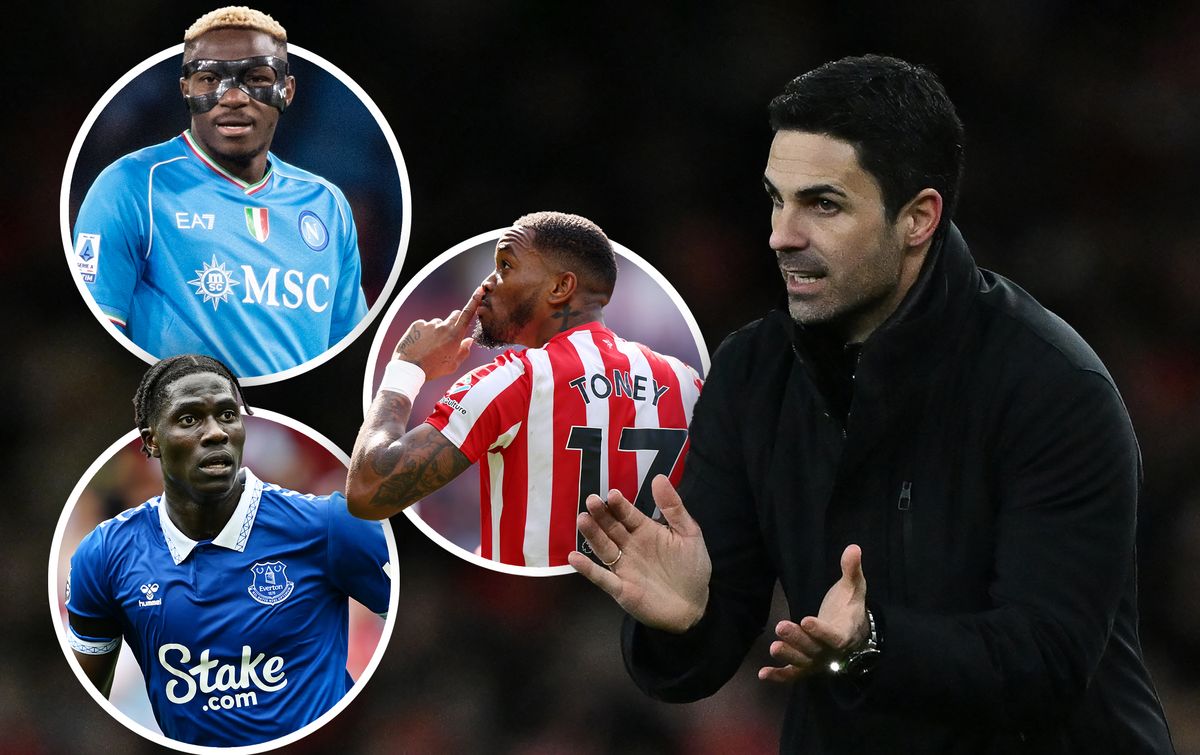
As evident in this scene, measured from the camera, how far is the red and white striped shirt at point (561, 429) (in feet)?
4.43

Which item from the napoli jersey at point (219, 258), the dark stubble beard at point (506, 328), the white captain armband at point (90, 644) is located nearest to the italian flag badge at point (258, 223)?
the napoli jersey at point (219, 258)

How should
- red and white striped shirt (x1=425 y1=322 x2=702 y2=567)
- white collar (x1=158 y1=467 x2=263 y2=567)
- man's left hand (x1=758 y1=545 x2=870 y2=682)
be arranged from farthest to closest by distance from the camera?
white collar (x1=158 y1=467 x2=263 y2=567) → red and white striped shirt (x1=425 y1=322 x2=702 y2=567) → man's left hand (x1=758 y1=545 x2=870 y2=682)

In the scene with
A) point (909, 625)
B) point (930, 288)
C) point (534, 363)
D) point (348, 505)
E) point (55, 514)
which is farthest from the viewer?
point (55, 514)

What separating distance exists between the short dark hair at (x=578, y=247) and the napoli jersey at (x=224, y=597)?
1.26 ft

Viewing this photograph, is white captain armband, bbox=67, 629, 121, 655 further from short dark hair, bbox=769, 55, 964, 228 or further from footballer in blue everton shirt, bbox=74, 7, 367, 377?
short dark hair, bbox=769, 55, 964, 228

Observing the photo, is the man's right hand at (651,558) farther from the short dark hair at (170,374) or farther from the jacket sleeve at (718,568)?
the short dark hair at (170,374)

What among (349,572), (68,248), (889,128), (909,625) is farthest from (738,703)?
(68,248)

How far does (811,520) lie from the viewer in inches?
45.6

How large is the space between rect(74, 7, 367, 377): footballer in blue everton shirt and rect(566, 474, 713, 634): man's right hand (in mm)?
523

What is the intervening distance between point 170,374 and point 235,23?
404mm

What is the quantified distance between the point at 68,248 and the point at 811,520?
0.89m

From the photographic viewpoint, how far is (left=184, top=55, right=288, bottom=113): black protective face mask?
Result: 4.58 ft

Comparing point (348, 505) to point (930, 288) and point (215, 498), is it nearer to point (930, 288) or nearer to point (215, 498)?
point (215, 498)

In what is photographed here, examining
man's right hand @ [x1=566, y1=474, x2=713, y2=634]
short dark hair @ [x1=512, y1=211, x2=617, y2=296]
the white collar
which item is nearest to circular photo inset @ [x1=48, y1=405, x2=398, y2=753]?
the white collar
